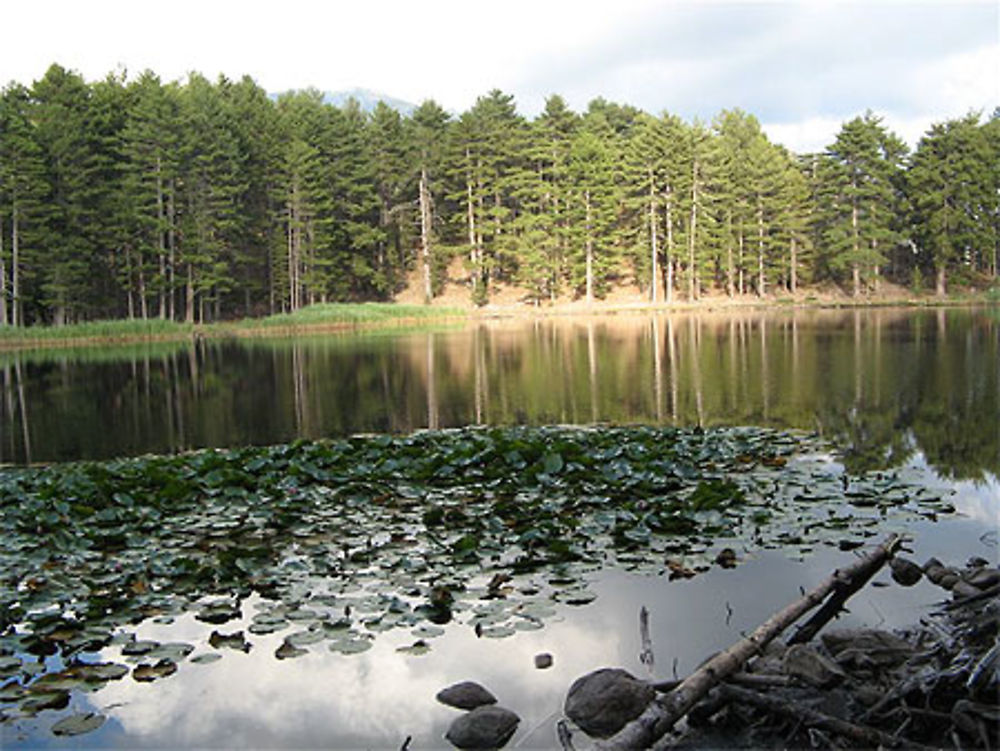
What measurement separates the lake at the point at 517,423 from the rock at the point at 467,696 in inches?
2.9

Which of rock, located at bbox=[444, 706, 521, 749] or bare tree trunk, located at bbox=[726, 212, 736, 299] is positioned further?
bare tree trunk, located at bbox=[726, 212, 736, 299]

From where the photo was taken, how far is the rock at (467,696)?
357 centimetres

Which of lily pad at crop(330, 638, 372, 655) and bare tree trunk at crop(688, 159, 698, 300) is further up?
bare tree trunk at crop(688, 159, 698, 300)

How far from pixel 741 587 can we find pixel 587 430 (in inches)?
195

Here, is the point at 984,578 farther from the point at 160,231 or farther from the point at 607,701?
the point at 160,231

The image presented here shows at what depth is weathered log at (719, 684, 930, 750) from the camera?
272 cm

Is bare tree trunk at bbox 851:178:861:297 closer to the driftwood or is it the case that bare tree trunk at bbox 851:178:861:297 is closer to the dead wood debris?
the dead wood debris

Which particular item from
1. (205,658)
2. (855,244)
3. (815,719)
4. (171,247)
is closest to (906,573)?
(815,719)

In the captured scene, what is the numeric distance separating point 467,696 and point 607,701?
64 cm

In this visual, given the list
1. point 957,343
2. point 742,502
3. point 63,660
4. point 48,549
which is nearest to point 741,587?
point 742,502

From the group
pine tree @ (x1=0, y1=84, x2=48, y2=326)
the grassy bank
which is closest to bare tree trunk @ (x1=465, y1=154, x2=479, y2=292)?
the grassy bank

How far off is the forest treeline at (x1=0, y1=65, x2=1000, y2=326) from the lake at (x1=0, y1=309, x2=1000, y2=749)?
11.3 metres

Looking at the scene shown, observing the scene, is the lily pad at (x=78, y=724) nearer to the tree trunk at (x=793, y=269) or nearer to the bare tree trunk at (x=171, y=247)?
the bare tree trunk at (x=171, y=247)

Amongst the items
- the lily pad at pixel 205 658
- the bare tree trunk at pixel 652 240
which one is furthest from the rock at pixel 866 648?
the bare tree trunk at pixel 652 240
